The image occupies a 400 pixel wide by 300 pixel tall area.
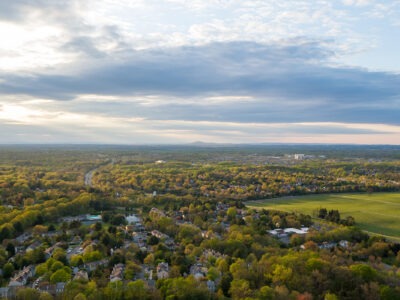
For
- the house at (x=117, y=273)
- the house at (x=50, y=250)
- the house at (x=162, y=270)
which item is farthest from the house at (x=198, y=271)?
the house at (x=50, y=250)

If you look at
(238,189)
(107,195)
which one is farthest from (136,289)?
(238,189)

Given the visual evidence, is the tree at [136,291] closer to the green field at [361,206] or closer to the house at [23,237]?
the house at [23,237]

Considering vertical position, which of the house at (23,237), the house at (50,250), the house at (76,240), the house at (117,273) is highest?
the house at (117,273)

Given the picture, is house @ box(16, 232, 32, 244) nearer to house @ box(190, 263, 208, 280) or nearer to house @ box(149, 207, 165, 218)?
house @ box(149, 207, 165, 218)

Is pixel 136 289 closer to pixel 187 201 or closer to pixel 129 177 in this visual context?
pixel 187 201

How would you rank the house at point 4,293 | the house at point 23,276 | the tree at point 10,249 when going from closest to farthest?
the house at point 4,293 < the house at point 23,276 < the tree at point 10,249

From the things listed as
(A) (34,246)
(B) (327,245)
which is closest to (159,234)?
(A) (34,246)
